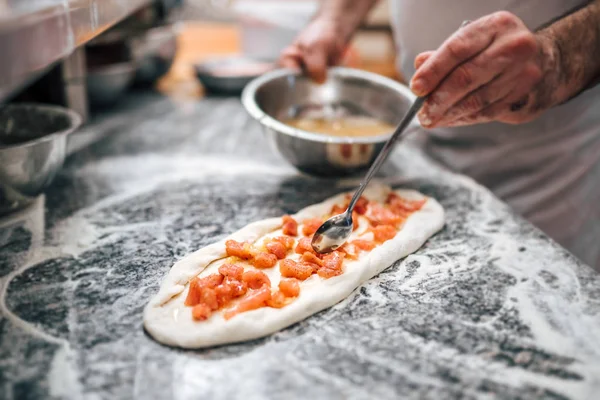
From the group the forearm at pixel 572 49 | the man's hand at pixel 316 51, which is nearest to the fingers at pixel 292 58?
the man's hand at pixel 316 51

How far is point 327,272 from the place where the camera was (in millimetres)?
1295

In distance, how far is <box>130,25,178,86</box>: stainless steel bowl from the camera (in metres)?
2.54

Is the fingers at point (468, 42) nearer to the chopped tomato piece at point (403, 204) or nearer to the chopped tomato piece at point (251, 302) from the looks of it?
the chopped tomato piece at point (403, 204)

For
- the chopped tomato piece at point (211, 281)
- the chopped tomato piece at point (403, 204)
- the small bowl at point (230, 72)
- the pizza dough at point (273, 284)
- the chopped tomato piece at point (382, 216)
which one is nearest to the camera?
the pizza dough at point (273, 284)

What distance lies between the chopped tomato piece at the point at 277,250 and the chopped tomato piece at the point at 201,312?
28 cm

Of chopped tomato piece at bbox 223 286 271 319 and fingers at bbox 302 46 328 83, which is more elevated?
fingers at bbox 302 46 328 83

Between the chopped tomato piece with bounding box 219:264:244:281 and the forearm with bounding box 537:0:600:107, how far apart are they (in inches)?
42.0

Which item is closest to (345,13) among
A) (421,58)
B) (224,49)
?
(421,58)

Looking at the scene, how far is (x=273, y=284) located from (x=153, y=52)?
189 centimetres

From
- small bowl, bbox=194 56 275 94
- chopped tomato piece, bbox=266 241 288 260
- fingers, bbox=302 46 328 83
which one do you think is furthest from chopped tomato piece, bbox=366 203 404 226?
small bowl, bbox=194 56 275 94

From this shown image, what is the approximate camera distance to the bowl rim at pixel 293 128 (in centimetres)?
164

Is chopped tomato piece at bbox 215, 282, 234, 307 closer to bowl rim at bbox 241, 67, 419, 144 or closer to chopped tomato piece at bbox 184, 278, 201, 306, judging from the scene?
chopped tomato piece at bbox 184, 278, 201, 306

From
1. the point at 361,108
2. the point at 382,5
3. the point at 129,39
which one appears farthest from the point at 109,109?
the point at 382,5

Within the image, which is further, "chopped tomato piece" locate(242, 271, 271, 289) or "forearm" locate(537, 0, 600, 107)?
"forearm" locate(537, 0, 600, 107)
